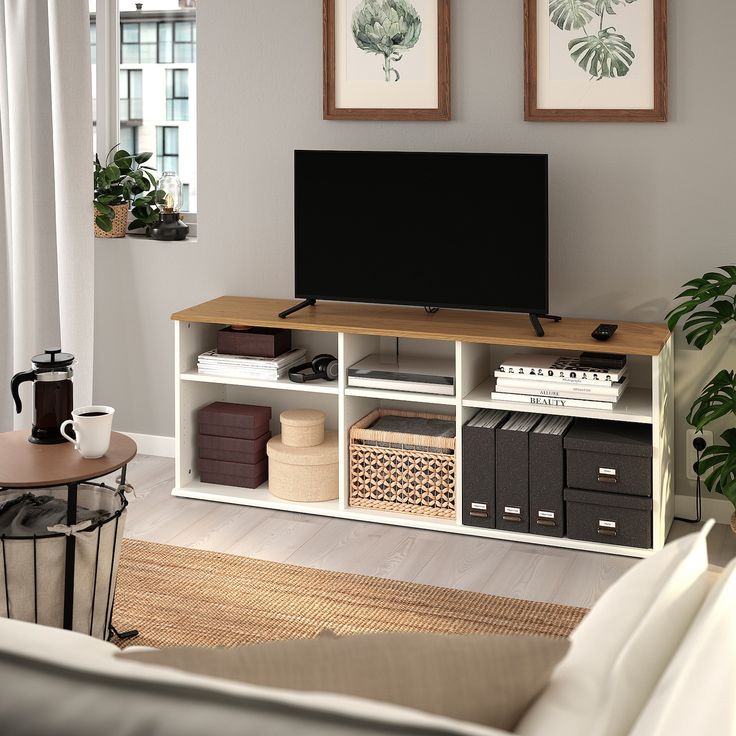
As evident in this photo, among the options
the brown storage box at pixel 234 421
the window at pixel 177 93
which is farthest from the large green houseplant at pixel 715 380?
the window at pixel 177 93

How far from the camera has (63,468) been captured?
2.60 meters

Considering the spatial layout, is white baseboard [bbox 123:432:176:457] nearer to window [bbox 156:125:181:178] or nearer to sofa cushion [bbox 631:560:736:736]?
window [bbox 156:125:181:178]

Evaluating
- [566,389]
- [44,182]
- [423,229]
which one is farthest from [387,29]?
[44,182]

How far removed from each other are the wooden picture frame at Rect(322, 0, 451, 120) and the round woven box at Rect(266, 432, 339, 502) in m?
1.31

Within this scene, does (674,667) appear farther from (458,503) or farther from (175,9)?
(175,9)

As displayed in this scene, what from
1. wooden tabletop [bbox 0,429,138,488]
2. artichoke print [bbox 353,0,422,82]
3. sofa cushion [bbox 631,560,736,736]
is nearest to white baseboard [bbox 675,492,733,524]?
Result: artichoke print [bbox 353,0,422,82]

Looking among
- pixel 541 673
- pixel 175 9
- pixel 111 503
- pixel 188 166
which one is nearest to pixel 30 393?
pixel 188 166

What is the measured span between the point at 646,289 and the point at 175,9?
237cm

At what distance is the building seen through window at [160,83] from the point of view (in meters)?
4.68

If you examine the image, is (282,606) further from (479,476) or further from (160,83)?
(160,83)

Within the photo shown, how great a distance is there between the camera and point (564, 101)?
12.7 feet

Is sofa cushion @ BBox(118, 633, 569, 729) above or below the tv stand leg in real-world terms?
below

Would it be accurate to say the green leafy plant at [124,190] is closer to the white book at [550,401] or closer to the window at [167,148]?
the window at [167,148]

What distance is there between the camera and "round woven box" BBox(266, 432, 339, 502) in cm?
407
